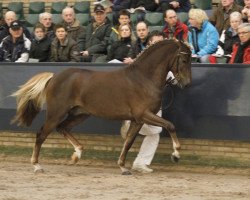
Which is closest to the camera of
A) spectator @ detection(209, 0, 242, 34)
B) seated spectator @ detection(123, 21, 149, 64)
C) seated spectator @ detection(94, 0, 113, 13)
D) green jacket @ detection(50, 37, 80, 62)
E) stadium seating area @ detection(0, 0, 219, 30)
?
seated spectator @ detection(123, 21, 149, 64)

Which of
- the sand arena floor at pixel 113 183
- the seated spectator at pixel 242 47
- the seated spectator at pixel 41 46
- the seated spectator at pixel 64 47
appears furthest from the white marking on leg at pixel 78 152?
the seated spectator at pixel 242 47

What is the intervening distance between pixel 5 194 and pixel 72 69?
9.48 feet

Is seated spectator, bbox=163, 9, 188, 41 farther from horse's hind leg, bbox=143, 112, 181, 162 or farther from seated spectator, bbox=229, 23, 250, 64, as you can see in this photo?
horse's hind leg, bbox=143, 112, 181, 162

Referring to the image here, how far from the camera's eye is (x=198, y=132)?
1308cm

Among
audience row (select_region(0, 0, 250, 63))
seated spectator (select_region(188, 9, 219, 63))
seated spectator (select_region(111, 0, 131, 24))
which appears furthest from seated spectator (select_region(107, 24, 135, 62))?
seated spectator (select_region(111, 0, 131, 24))

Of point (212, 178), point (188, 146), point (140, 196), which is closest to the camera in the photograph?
point (140, 196)

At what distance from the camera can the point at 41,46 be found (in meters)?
14.9

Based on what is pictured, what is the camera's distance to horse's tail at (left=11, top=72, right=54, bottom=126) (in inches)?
527

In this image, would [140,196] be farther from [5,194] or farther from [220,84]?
[220,84]

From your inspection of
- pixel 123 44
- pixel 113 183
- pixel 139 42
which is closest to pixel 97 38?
pixel 123 44

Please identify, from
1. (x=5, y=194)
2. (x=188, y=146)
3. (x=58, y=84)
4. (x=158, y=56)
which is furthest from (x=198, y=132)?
(x=5, y=194)

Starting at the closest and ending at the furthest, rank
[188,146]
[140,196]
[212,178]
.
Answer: [140,196] → [212,178] → [188,146]

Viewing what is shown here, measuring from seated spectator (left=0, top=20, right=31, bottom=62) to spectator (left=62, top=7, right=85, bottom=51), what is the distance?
2.66 ft

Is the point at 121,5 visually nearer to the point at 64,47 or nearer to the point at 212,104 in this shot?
the point at 64,47
